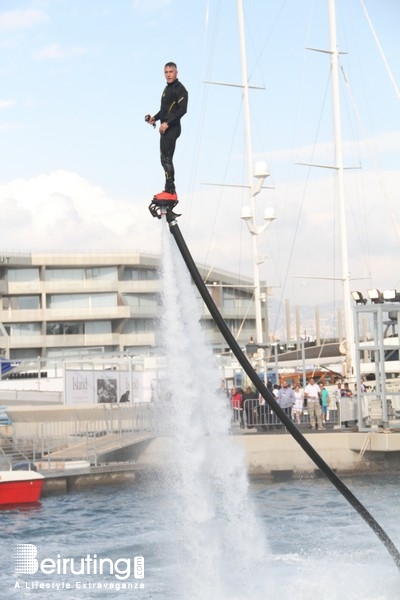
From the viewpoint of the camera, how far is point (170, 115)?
13.8 m

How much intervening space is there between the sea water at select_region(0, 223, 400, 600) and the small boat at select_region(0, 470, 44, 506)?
Answer: 39cm

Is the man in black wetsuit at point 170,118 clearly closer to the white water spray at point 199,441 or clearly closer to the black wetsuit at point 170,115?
the black wetsuit at point 170,115

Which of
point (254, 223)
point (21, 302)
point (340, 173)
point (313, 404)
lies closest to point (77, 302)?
point (21, 302)

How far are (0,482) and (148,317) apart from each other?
6941 cm

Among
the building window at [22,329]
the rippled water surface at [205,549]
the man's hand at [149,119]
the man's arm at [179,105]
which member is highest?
the building window at [22,329]

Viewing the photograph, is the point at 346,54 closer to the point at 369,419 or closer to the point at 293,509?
the point at 369,419

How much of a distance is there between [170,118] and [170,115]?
40 millimetres

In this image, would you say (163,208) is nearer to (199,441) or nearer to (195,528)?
(199,441)

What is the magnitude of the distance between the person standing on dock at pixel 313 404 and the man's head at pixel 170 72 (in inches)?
1047

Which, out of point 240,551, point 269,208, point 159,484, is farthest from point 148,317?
point 240,551

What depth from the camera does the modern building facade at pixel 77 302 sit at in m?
99.2

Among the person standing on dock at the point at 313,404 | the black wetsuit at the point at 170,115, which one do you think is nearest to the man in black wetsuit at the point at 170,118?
the black wetsuit at the point at 170,115

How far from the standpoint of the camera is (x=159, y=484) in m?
42.0

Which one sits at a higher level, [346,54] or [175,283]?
[346,54]
